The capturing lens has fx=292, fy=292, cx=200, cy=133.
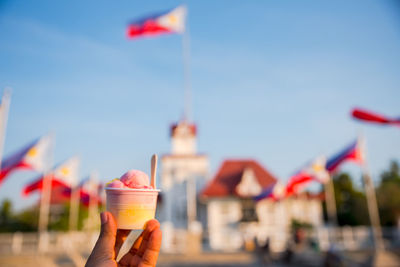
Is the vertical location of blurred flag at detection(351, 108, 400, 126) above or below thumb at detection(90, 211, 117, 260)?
above

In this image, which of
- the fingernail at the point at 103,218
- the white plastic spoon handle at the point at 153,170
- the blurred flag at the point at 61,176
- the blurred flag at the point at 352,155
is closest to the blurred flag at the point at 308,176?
the blurred flag at the point at 352,155

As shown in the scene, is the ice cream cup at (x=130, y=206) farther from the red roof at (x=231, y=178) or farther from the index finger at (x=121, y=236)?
the red roof at (x=231, y=178)

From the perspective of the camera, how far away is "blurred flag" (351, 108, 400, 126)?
10120mm

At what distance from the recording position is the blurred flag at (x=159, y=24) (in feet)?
55.7

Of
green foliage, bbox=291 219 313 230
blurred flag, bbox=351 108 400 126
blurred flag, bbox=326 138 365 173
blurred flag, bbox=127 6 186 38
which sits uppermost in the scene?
blurred flag, bbox=127 6 186 38

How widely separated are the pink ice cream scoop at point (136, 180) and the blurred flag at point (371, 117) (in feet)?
34.8

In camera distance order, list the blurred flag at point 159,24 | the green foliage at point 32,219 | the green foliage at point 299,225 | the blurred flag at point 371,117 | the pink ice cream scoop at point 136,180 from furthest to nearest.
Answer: the green foliage at point 32,219, the green foliage at point 299,225, the blurred flag at point 159,24, the blurred flag at point 371,117, the pink ice cream scoop at point 136,180

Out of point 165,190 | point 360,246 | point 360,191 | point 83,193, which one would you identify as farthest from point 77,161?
point 360,191

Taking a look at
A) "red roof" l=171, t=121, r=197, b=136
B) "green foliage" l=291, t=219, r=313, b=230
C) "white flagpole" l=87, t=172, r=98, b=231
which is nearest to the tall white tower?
"red roof" l=171, t=121, r=197, b=136

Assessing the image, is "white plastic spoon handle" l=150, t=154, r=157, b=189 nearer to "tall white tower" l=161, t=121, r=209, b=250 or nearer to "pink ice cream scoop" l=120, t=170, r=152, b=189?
"pink ice cream scoop" l=120, t=170, r=152, b=189

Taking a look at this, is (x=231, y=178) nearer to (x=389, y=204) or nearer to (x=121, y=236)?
(x=389, y=204)

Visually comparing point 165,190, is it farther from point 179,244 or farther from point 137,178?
point 137,178

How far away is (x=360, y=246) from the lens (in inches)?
883

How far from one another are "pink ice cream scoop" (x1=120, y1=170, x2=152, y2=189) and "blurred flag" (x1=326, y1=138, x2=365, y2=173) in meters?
13.6
